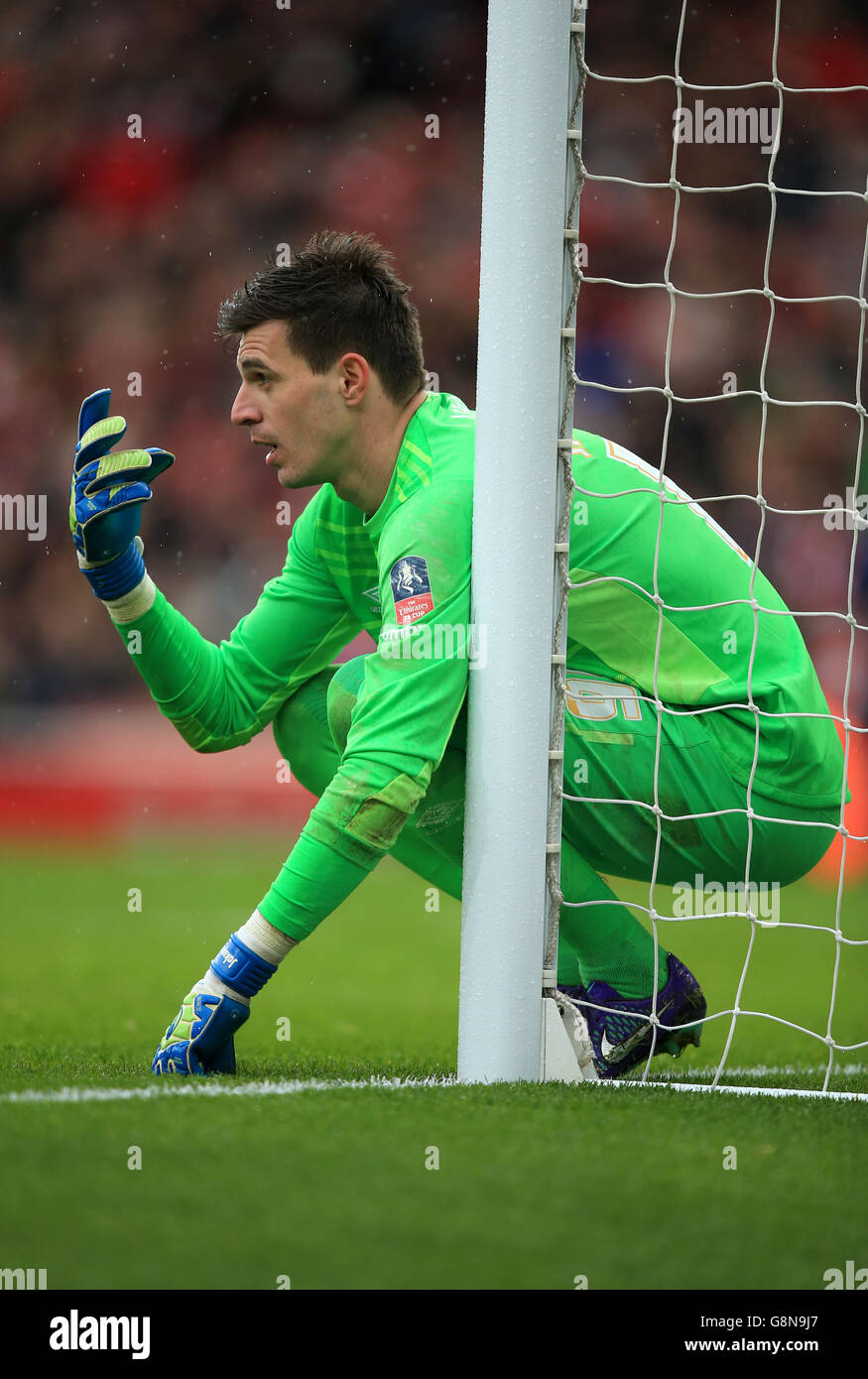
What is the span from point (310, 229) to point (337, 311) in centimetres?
758

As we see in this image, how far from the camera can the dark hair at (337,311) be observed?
229cm

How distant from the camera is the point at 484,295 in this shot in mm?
2162

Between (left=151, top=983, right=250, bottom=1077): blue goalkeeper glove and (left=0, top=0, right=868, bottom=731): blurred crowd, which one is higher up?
(left=0, top=0, right=868, bottom=731): blurred crowd

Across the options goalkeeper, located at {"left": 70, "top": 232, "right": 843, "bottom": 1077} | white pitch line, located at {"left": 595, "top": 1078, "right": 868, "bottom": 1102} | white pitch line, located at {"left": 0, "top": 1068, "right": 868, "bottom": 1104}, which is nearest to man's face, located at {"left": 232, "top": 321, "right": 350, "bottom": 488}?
goalkeeper, located at {"left": 70, "top": 232, "right": 843, "bottom": 1077}

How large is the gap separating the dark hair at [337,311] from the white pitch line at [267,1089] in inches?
37.9

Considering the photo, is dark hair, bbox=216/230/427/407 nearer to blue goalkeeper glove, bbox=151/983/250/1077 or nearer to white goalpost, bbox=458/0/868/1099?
white goalpost, bbox=458/0/868/1099

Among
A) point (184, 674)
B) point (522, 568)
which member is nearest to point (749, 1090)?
point (522, 568)

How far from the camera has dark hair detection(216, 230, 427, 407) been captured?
7.53 feet

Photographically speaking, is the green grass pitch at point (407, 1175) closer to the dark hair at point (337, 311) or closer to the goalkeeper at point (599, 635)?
the goalkeeper at point (599, 635)

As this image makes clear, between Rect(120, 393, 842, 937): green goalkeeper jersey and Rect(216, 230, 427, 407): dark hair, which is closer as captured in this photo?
Rect(120, 393, 842, 937): green goalkeeper jersey

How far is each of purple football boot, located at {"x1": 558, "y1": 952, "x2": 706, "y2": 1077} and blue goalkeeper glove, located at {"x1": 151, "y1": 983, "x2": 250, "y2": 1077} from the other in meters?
0.49

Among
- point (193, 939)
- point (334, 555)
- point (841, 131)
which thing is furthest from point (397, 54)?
point (334, 555)

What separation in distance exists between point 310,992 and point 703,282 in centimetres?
658

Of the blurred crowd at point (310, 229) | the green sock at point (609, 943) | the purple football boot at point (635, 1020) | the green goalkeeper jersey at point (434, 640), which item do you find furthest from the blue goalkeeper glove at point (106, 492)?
the blurred crowd at point (310, 229)
